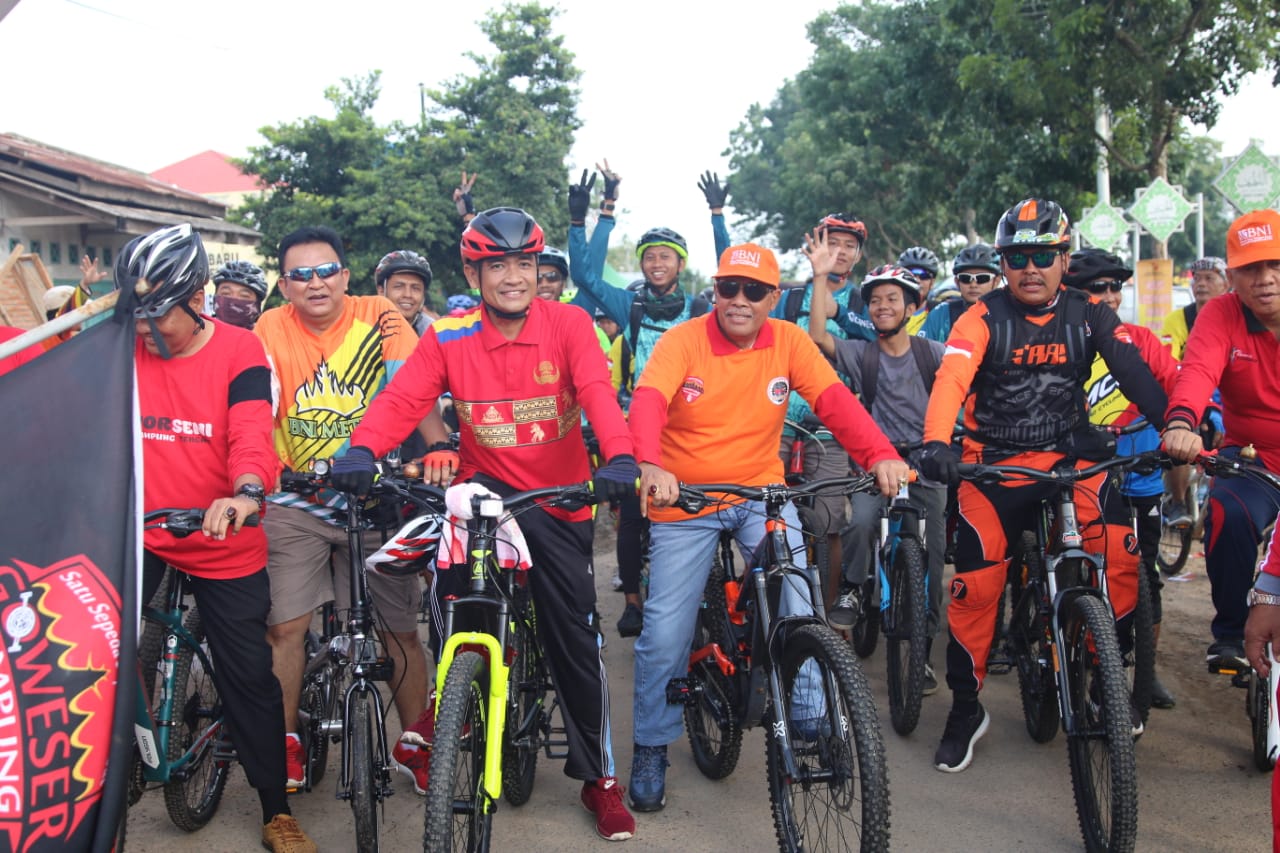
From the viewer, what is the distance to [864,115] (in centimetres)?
3102

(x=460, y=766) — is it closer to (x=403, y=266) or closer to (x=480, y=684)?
(x=480, y=684)

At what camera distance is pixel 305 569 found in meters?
4.65

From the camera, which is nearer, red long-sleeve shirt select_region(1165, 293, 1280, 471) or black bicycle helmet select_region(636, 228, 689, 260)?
red long-sleeve shirt select_region(1165, 293, 1280, 471)

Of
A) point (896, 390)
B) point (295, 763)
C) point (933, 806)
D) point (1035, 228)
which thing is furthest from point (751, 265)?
point (295, 763)

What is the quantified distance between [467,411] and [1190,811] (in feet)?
10.7

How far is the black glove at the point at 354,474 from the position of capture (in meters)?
3.77

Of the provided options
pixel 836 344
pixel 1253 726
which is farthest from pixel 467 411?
pixel 1253 726

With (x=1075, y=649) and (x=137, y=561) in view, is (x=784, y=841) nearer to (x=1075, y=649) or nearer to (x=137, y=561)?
(x=1075, y=649)

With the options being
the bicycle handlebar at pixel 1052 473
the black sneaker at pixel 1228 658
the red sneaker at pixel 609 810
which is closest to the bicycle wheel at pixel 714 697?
the red sneaker at pixel 609 810

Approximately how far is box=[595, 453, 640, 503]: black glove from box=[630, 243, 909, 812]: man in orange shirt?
2.51ft

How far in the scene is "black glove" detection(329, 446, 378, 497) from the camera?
148 inches

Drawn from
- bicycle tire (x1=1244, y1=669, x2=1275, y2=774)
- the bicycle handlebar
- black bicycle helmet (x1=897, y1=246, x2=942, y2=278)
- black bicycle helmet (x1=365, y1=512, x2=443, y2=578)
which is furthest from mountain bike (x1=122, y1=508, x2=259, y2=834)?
black bicycle helmet (x1=897, y1=246, x2=942, y2=278)

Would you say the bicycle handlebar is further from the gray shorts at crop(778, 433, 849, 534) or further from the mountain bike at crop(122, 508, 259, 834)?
the mountain bike at crop(122, 508, 259, 834)

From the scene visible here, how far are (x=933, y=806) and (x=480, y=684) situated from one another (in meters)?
2.14
